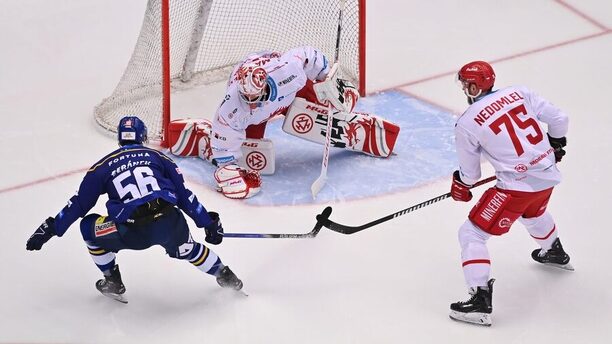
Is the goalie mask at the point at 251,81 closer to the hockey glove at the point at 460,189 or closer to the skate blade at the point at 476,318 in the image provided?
the hockey glove at the point at 460,189

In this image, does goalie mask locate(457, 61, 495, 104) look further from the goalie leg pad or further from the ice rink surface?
the goalie leg pad

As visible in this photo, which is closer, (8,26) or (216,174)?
(216,174)

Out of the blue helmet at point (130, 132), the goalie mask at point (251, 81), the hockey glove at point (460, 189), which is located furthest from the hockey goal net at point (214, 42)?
the hockey glove at point (460, 189)

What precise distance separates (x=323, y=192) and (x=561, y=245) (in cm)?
114

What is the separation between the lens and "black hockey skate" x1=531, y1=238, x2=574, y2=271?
4551 mm

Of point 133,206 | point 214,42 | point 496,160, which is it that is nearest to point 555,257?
point 496,160

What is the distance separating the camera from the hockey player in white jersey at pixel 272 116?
515 cm

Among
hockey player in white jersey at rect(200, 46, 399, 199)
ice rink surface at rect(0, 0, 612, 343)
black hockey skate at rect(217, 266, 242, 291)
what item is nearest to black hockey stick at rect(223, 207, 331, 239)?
ice rink surface at rect(0, 0, 612, 343)

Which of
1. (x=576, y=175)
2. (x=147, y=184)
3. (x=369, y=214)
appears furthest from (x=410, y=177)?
(x=147, y=184)

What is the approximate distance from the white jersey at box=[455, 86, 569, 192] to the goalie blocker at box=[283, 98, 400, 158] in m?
1.22

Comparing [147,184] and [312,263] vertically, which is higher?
[147,184]

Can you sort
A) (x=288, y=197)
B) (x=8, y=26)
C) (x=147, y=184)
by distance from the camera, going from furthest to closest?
(x=8, y=26) → (x=288, y=197) → (x=147, y=184)

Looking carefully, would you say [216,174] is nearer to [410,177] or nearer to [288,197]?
[288,197]

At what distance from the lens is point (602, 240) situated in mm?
4789
